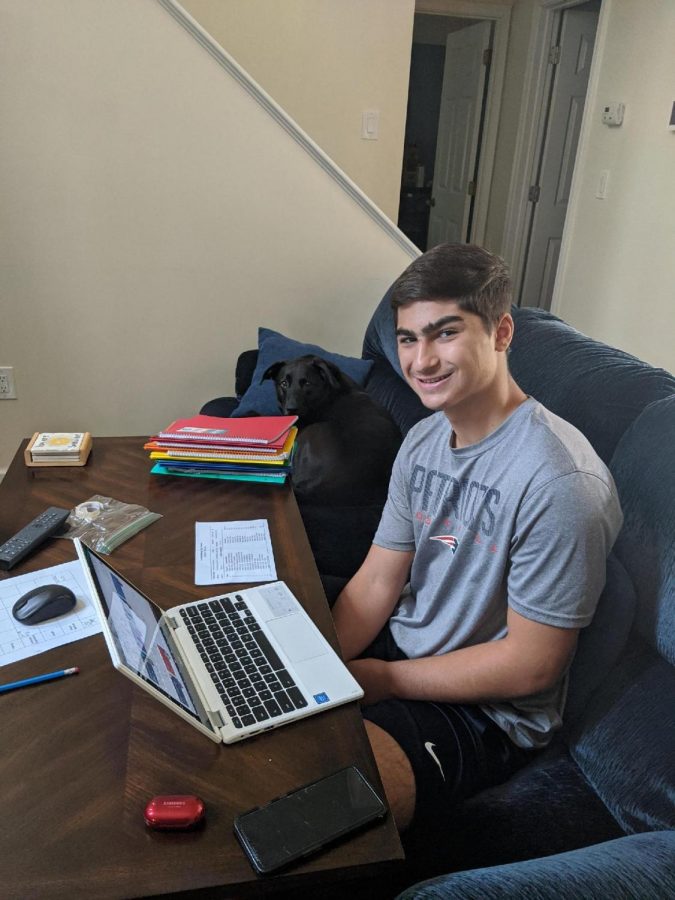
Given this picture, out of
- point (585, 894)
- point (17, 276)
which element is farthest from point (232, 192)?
point (585, 894)

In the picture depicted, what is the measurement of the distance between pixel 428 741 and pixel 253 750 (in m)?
0.37

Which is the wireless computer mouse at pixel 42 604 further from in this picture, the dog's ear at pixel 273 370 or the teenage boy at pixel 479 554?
the dog's ear at pixel 273 370

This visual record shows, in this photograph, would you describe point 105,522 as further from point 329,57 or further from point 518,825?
point 329,57

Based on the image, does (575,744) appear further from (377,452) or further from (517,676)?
(377,452)

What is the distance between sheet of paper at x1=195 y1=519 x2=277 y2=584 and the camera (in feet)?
4.06

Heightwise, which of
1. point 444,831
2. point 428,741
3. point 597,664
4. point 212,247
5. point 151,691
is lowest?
point 444,831

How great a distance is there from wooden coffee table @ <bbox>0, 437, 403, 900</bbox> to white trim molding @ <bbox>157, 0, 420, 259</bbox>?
6.22ft

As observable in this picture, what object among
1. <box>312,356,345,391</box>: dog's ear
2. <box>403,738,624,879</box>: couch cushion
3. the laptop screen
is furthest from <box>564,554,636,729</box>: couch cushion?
<box>312,356,345,391</box>: dog's ear

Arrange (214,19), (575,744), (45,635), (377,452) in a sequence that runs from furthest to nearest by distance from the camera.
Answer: (214,19) → (377,452) → (575,744) → (45,635)

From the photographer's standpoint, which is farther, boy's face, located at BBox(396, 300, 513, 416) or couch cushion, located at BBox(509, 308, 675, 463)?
couch cushion, located at BBox(509, 308, 675, 463)

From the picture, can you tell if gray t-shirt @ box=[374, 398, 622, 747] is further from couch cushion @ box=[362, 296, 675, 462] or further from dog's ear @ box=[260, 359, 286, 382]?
dog's ear @ box=[260, 359, 286, 382]

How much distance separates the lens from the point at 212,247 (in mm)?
2658

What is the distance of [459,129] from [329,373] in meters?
3.63

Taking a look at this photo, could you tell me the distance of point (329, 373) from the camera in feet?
7.17
